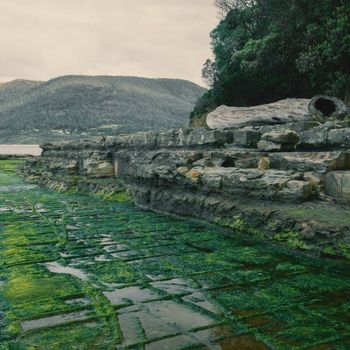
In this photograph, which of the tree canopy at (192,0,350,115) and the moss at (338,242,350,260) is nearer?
the moss at (338,242,350,260)

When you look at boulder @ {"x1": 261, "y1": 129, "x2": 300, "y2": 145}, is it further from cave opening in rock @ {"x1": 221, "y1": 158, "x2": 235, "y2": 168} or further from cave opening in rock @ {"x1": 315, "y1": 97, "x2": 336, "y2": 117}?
cave opening in rock @ {"x1": 315, "y1": 97, "x2": 336, "y2": 117}

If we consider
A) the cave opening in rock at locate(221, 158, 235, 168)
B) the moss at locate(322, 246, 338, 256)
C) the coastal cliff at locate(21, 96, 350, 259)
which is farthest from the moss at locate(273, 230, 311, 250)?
the cave opening in rock at locate(221, 158, 235, 168)

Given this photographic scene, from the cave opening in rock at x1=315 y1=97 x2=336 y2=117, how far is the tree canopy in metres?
5.24

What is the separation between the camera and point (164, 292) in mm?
3906

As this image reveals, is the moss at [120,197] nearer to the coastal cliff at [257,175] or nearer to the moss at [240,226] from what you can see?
the coastal cliff at [257,175]

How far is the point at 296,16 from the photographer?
18.6m

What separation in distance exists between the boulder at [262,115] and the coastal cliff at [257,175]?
3cm

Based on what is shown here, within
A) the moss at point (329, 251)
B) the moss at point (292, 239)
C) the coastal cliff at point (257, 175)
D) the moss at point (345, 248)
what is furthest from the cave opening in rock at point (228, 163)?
the moss at point (345, 248)

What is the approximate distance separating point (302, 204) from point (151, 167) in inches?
152

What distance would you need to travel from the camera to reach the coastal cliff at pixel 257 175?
17.4ft

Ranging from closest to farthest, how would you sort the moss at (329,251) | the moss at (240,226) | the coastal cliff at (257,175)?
the moss at (329,251), the coastal cliff at (257,175), the moss at (240,226)

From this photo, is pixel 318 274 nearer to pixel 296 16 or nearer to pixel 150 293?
pixel 150 293

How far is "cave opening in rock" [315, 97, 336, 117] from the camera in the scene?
1045 centimetres

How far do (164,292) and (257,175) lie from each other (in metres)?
2.94
